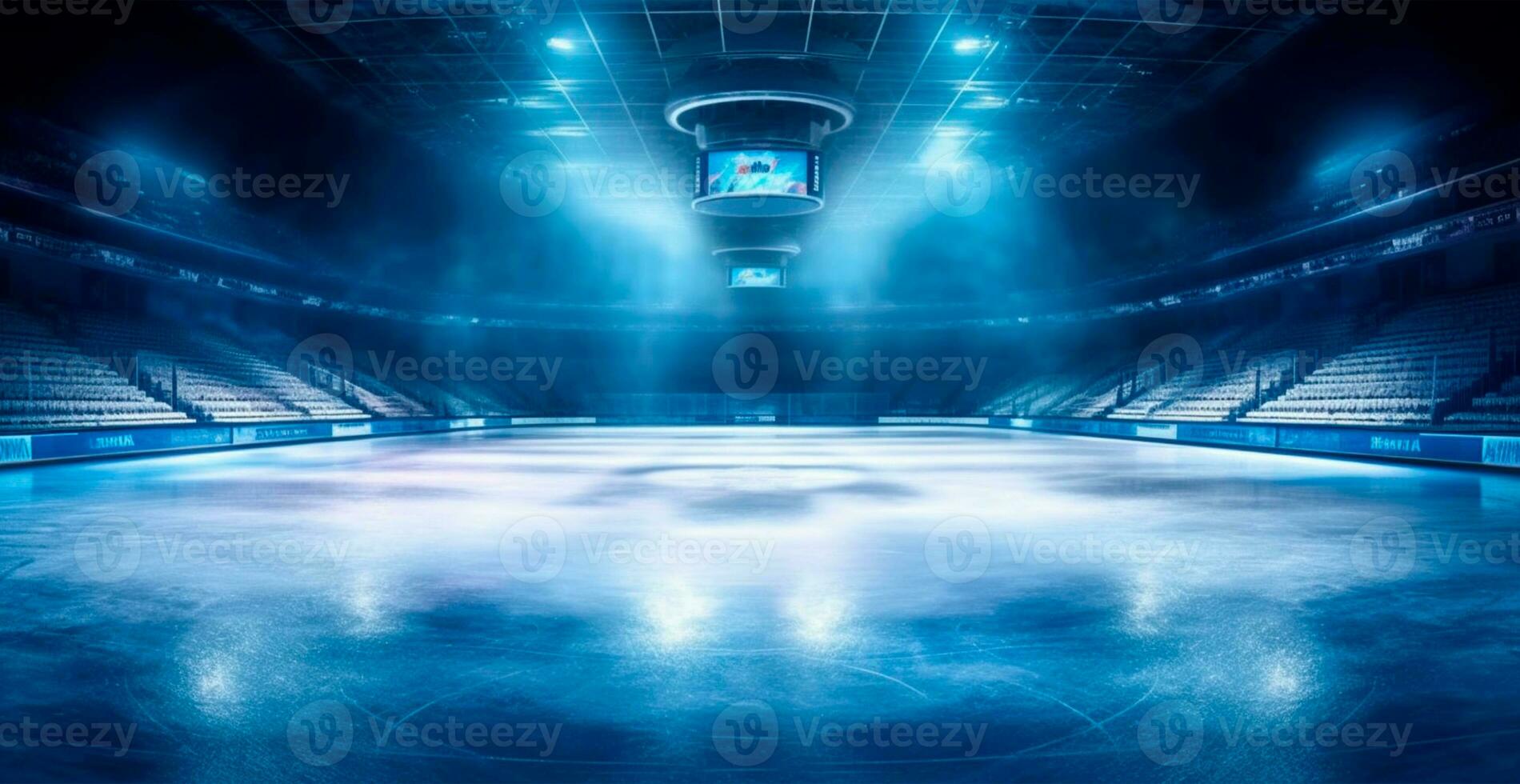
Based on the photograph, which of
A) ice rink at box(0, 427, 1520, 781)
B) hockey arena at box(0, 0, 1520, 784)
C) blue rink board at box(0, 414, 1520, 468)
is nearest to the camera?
ice rink at box(0, 427, 1520, 781)

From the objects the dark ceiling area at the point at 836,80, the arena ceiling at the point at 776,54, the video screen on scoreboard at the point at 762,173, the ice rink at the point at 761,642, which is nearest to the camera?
the ice rink at the point at 761,642

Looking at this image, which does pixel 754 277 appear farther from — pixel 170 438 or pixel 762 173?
pixel 170 438

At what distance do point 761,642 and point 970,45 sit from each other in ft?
53.0

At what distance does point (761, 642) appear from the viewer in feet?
13.8

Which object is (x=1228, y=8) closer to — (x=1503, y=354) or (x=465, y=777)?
(x=1503, y=354)

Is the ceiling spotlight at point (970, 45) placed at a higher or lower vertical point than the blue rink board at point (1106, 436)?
higher

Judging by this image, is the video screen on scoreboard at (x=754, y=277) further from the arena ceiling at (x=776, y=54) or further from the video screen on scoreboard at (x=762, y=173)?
the video screen on scoreboard at (x=762, y=173)

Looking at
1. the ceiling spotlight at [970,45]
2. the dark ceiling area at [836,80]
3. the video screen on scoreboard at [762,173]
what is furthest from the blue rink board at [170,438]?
the ceiling spotlight at [970,45]

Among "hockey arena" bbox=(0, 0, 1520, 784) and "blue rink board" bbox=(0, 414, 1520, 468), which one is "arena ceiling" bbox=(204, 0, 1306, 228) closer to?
"hockey arena" bbox=(0, 0, 1520, 784)

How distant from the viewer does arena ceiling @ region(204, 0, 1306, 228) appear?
15688 mm

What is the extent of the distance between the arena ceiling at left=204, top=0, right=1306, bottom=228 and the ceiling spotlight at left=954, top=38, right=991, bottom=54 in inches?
1.3

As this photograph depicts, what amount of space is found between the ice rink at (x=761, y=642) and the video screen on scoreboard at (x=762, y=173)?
9.81 metres

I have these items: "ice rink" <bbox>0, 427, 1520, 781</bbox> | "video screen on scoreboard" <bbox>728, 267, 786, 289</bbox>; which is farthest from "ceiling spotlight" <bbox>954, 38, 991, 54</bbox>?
"video screen on scoreboard" <bbox>728, 267, 786, 289</bbox>

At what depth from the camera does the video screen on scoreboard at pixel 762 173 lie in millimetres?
17344
